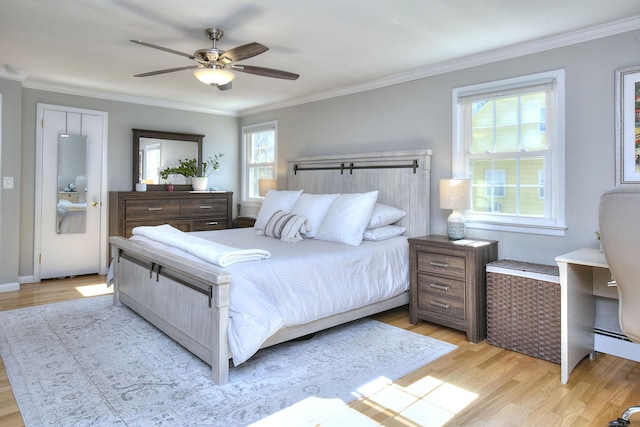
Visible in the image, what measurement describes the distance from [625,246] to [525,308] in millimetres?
1249

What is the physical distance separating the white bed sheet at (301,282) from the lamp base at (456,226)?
426mm

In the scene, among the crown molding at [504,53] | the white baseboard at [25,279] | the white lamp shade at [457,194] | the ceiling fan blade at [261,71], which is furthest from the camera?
the white baseboard at [25,279]

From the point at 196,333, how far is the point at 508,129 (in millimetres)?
2978

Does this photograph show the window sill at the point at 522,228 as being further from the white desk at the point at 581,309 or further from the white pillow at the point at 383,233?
the white pillow at the point at 383,233

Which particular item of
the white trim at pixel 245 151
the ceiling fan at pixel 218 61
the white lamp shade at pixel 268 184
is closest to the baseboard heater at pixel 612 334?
Result: the ceiling fan at pixel 218 61

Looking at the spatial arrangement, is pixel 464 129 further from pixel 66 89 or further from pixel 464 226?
pixel 66 89

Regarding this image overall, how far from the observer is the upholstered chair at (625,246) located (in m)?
1.70

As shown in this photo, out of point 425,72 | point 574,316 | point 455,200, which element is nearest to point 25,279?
point 455,200

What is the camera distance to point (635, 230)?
170cm

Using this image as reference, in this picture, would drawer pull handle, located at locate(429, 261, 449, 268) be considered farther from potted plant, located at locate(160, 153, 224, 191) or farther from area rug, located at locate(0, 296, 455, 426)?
potted plant, located at locate(160, 153, 224, 191)

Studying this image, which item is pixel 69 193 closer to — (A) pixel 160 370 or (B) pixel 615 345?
(A) pixel 160 370

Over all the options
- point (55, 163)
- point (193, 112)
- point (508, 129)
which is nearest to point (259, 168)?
point (193, 112)

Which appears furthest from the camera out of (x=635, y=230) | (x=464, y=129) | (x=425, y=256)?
(x=464, y=129)

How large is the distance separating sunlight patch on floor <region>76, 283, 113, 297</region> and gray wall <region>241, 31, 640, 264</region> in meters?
3.04
